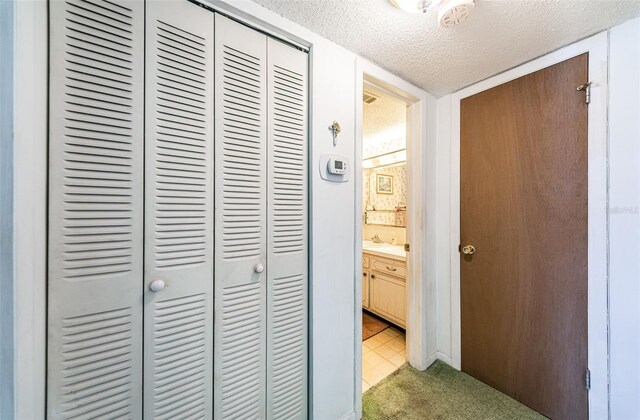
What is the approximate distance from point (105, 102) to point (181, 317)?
806mm

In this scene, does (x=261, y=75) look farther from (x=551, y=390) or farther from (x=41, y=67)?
(x=551, y=390)

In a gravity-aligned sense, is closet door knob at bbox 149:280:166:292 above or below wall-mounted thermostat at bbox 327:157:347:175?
below

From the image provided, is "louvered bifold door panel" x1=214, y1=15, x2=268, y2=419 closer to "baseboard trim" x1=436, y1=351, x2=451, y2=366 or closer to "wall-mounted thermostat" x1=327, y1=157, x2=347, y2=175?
"wall-mounted thermostat" x1=327, y1=157, x2=347, y2=175

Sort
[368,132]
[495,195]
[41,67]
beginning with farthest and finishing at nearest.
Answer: [368,132] → [495,195] → [41,67]

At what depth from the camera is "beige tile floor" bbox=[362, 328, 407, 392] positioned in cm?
183

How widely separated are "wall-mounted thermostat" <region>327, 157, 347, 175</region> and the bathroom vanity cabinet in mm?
1411

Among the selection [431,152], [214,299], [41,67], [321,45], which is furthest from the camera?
[431,152]

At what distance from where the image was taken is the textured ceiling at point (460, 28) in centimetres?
108

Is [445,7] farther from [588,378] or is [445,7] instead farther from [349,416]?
[349,416]

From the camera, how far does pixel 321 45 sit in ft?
4.19

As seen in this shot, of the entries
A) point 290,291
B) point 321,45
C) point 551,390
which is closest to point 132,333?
point 290,291

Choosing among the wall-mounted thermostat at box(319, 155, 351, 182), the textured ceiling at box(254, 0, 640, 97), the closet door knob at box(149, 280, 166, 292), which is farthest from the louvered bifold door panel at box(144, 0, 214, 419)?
the wall-mounted thermostat at box(319, 155, 351, 182)

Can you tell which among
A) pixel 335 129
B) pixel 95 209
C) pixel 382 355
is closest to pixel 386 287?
pixel 382 355

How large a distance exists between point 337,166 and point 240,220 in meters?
0.61
